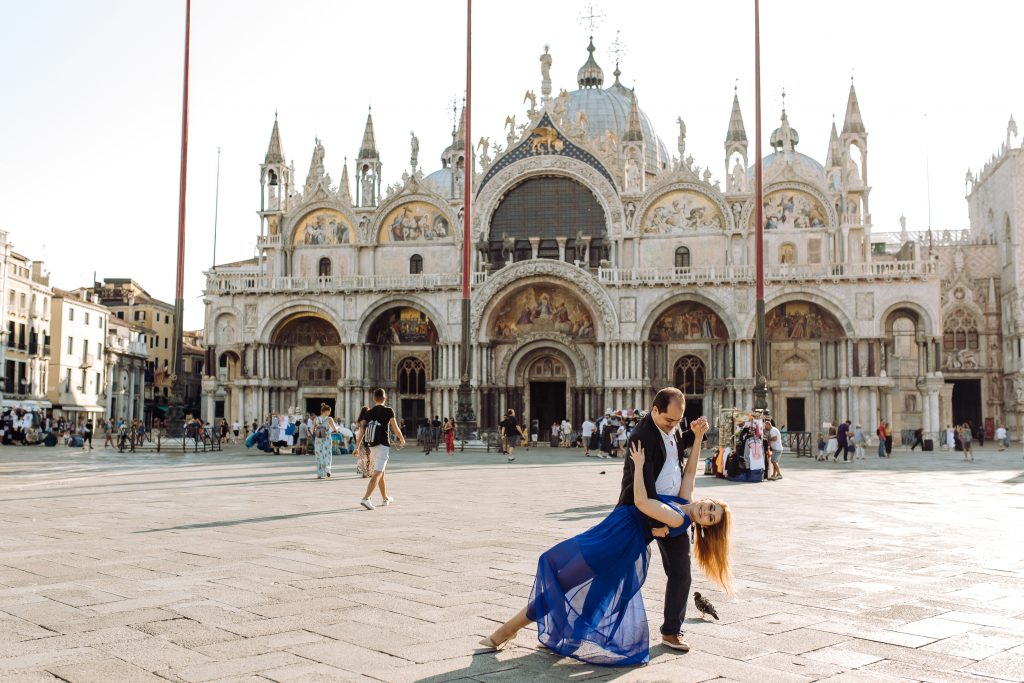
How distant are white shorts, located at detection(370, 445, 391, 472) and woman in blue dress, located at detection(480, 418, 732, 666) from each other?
7675 millimetres

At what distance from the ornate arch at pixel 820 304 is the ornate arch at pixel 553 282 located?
18.6 ft

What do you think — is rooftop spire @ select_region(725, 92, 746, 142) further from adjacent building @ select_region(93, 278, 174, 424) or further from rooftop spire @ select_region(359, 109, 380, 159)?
adjacent building @ select_region(93, 278, 174, 424)

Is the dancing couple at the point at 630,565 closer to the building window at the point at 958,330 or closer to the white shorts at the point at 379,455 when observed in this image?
the white shorts at the point at 379,455

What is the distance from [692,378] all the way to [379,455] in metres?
31.9

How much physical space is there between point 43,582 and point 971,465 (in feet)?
83.6

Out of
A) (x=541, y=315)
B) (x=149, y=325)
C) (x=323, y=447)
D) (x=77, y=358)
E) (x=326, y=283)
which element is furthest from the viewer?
(x=149, y=325)

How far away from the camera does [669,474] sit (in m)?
6.23

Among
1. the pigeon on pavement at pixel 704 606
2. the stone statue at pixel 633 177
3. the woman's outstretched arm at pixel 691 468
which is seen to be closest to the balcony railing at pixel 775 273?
the stone statue at pixel 633 177

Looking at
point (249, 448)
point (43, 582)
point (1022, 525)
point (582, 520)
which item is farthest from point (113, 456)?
point (1022, 525)

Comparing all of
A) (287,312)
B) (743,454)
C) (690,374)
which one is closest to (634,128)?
(690,374)

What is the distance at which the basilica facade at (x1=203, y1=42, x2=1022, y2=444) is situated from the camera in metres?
41.4

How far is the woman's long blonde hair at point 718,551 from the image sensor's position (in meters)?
6.11

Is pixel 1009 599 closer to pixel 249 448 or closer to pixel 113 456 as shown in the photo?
pixel 113 456

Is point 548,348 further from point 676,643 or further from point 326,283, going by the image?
point 676,643
